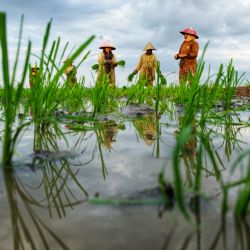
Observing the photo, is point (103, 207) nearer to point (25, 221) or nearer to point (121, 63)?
point (25, 221)

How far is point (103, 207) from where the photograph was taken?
0.71 metres

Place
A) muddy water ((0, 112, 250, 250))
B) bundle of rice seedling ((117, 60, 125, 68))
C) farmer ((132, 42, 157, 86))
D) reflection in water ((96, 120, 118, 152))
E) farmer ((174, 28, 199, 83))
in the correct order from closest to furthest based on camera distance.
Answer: muddy water ((0, 112, 250, 250)) → reflection in water ((96, 120, 118, 152)) → bundle of rice seedling ((117, 60, 125, 68)) → farmer ((174, 28, 199, 83)) → farmer ((132, 42, 157, 86))

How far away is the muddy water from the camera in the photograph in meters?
0.58

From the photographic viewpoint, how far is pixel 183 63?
877 cm

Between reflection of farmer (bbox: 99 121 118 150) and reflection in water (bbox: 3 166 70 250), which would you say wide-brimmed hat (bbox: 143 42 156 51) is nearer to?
reflection of farmer (bbox: 99 121 118 150)

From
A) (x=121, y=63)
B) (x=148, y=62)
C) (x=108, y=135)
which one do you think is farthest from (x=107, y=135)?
(x=148, y=62)

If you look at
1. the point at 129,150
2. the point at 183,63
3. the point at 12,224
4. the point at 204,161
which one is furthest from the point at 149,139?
the point at 183,63

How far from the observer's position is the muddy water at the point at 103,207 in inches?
22.9

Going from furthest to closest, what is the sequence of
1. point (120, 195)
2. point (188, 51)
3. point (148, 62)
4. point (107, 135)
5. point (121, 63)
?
point (148, 62), point (188, 51), point (121, 63), point (107, 135), point (120, 195)

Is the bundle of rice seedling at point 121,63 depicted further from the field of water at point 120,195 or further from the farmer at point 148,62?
the farmer at point 148,62

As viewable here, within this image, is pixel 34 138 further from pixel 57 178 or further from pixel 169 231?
pixel 169 231

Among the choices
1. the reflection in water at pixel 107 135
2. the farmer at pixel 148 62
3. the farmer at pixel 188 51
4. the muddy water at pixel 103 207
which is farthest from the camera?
the farmer at pixel 148 62

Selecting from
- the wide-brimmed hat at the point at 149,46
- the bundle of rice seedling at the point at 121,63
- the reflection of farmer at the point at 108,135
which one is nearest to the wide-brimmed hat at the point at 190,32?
the wide-brimmed hat at the point at 149,46

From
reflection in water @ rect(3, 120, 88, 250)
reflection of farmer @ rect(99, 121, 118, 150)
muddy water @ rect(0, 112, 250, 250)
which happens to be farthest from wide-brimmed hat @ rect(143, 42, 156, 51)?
reflection in water @ rect(3, 120, 88, 250)
